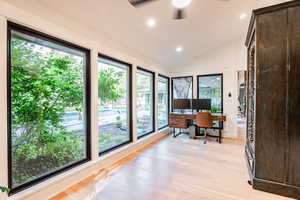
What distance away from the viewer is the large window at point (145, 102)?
3.96 m

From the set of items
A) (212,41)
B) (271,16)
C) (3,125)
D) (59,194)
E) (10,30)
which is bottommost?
(59,194)

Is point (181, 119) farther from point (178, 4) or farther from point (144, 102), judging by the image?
point (178, 4)

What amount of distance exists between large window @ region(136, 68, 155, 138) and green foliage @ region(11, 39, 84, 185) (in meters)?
1.72

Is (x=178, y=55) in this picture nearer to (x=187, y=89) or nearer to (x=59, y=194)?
(x=187, y=89)

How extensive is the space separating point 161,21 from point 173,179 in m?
2.79

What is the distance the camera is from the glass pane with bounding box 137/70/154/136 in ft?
13.0

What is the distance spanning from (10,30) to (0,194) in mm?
1773

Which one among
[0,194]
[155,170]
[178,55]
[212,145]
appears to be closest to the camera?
[0,194]

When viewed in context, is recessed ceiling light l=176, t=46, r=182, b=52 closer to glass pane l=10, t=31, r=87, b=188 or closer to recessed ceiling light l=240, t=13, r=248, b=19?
recessed ceiling light l=240, t=13, r=248, b=19

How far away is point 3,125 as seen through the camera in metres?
1.55

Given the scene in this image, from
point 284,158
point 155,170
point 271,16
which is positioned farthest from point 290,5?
point 155,170

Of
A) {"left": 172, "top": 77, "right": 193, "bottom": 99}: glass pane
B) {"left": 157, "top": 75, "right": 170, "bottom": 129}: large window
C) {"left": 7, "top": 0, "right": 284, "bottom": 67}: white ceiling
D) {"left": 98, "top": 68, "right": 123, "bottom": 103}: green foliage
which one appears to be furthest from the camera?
{"left": 172, "top": 77, "right": 193, "bottom": 99}: glass pane

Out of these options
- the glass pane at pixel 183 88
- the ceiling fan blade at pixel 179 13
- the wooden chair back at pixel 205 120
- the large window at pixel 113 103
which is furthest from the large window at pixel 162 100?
the ceiling fan blade at pixel 179 13

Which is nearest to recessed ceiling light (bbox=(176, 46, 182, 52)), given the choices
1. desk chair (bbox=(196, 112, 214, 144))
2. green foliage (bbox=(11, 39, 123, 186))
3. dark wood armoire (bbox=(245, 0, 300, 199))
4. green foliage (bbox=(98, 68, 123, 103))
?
green foliage (bbox=(98, 68, 123, 103))
